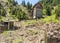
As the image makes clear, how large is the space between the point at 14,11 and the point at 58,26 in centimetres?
751

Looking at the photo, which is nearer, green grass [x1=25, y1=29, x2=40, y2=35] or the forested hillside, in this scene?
green grass [x1=25, y1=29, x2=40, y2=35]

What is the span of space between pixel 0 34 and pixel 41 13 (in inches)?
235

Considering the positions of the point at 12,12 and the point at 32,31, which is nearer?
the point at 32,31

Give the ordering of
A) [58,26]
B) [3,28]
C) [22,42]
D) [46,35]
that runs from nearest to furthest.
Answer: [46,35]
[22,42]
[58,26]
[3,28]

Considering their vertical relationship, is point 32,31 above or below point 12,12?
below

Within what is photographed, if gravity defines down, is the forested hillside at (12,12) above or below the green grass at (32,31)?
above

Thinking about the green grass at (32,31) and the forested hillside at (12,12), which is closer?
the green grass at (32,31)

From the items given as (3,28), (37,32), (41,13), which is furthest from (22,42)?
(41,13)

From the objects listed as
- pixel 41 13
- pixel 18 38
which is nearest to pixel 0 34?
pixel 18 38

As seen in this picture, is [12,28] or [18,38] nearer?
[18,38]

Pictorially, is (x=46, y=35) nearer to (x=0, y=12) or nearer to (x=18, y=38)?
(x=18, y=38)

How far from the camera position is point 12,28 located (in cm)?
1262

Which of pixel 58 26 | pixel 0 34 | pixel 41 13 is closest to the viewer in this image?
pixel 58 26

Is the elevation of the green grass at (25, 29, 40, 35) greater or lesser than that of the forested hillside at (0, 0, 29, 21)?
lesser
